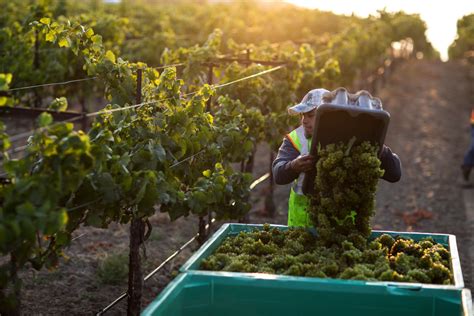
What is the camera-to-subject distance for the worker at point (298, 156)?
5.04 m

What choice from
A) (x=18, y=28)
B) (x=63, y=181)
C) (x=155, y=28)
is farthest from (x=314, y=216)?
(x=155, y=28)

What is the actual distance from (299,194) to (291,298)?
64.7 inches

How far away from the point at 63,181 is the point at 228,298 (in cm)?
100

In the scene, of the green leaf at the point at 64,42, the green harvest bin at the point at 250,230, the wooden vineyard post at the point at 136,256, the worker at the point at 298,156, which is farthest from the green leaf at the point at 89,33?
the green harvest bin at the point at 250,230

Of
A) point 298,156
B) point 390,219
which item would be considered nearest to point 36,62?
point 390,219

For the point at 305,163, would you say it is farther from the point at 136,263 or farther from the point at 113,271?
the point at 113,271

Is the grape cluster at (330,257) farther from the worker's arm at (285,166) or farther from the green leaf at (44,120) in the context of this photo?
the green leaf at (44,120)

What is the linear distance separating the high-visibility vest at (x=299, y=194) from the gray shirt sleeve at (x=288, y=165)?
0.15ft

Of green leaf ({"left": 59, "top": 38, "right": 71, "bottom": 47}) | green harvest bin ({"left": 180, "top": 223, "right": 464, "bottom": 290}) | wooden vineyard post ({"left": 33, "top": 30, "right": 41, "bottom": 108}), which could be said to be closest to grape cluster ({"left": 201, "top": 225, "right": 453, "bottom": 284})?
green harvest bin ({"left": 180, "top": 223, "right": 464, "bottom": 290})

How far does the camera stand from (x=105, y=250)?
9180 mm

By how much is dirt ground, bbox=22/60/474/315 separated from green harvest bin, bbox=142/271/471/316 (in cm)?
165

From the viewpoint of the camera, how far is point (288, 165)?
5004mm

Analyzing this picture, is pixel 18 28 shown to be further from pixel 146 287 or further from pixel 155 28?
pixel 155 28

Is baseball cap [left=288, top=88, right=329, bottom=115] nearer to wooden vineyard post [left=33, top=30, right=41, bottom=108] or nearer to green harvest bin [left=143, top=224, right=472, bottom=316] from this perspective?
green harvest bin [left=143, top=224, right=472, bottom=316]
